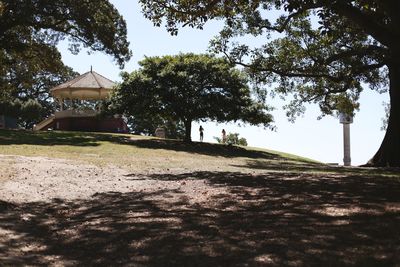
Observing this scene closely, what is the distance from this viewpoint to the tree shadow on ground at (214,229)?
611 centimetres

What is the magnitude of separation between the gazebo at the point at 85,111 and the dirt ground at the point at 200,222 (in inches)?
1177

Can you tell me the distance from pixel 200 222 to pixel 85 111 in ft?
124

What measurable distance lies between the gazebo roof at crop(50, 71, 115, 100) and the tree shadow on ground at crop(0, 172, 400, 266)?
105ft

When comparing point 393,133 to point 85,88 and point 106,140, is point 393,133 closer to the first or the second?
point 106,140

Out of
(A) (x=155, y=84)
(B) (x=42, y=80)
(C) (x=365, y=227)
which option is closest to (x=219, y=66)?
(A) (x=155, y=84)

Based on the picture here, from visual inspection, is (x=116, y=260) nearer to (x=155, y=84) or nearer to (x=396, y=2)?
(x=396, y=2)

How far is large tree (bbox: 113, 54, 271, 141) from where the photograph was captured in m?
34.2

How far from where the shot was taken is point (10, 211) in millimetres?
9469

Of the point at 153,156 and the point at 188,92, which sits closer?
the point at 153,156

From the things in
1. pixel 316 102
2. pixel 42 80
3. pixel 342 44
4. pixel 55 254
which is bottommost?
pixel 55 254

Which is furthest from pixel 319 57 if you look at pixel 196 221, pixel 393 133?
pixel 196 221

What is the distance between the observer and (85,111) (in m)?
44.0

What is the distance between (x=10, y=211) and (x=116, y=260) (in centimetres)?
412

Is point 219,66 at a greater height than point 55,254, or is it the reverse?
point 219,66
